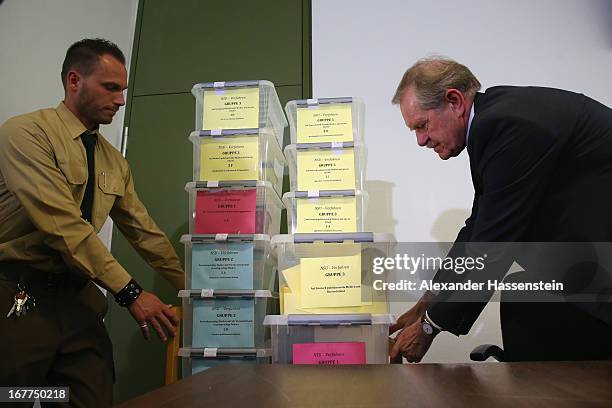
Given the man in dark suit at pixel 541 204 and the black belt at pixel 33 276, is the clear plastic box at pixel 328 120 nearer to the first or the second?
the man in dark suit at pixel 541 204

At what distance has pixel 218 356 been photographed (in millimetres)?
1508

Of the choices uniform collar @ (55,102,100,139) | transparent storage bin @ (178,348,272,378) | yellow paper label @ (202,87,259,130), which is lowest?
transparent storage bin @ (178,348,272,378)

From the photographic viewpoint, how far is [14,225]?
138 centimetres

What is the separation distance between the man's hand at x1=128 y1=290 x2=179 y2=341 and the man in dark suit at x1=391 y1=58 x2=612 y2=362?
2.42 feet

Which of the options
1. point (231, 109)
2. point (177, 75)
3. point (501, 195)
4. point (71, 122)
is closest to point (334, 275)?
point (501, 195)

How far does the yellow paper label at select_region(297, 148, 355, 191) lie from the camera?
1.59 meters

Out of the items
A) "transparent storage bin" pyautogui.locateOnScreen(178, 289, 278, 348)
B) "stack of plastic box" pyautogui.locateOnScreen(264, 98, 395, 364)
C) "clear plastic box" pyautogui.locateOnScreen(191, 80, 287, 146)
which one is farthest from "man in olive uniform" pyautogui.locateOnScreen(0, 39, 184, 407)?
"stack of plastic box" pyautogui.locateOnScreen(264, 98, 395, 364)

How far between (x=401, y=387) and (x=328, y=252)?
0.92m

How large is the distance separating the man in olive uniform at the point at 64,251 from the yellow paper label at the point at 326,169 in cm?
63

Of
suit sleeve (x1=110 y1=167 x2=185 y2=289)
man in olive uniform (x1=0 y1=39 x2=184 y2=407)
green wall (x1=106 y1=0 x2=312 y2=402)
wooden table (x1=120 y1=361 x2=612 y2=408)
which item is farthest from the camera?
green wall (x1=106 y1=0 x2=312 y2=402)

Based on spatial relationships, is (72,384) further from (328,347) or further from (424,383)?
(424,383)

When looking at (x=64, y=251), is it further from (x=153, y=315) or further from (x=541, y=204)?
(x=541, y=204)

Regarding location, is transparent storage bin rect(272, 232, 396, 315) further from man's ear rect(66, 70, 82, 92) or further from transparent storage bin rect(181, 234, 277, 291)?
man's ear rect(66, 70, 82, 92)

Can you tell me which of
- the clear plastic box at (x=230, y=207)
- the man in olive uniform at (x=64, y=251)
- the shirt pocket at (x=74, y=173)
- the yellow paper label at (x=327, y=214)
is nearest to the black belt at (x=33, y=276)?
the man in olive uniform at (x=64, y=251)
